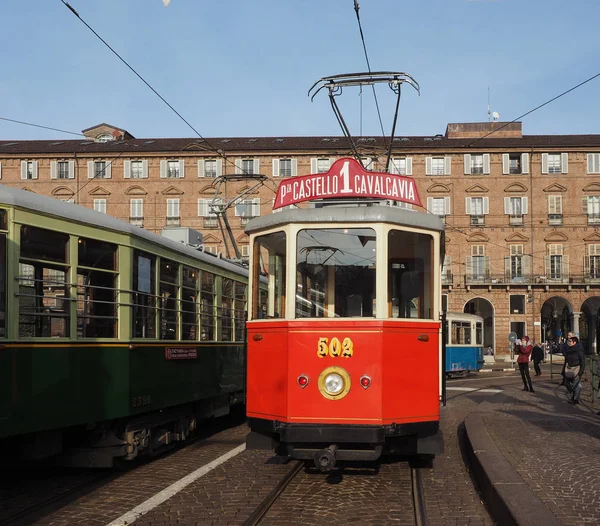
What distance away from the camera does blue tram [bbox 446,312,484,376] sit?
1212 inches

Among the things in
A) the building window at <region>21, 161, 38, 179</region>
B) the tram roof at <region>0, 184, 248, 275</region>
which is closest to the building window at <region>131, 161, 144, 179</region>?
the building window at <region>21, 161, 38, 179</region>

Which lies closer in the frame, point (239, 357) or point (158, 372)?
point (158, 372)

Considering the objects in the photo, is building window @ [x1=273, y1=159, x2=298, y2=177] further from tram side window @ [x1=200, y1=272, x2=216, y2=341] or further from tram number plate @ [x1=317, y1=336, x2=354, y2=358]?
tram number plate @ [x1=317, y1=336, x2=354, y2=358]

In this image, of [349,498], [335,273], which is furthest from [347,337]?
[349,498]

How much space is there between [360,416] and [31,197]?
364cm

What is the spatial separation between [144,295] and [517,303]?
45924mm

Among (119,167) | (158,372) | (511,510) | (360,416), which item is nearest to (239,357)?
(158,372)

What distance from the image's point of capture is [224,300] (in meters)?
11.5

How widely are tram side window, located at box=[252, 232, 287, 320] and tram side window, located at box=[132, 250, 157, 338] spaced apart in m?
1.36

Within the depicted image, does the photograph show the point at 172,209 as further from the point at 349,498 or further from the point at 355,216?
the point at 349,498

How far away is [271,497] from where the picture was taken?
269 inches

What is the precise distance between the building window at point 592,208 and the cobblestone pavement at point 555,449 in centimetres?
3832

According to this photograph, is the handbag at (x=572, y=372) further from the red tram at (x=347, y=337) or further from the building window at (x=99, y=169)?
the building window at (x=99, y=169)

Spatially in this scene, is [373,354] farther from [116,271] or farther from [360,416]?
[116,271]
